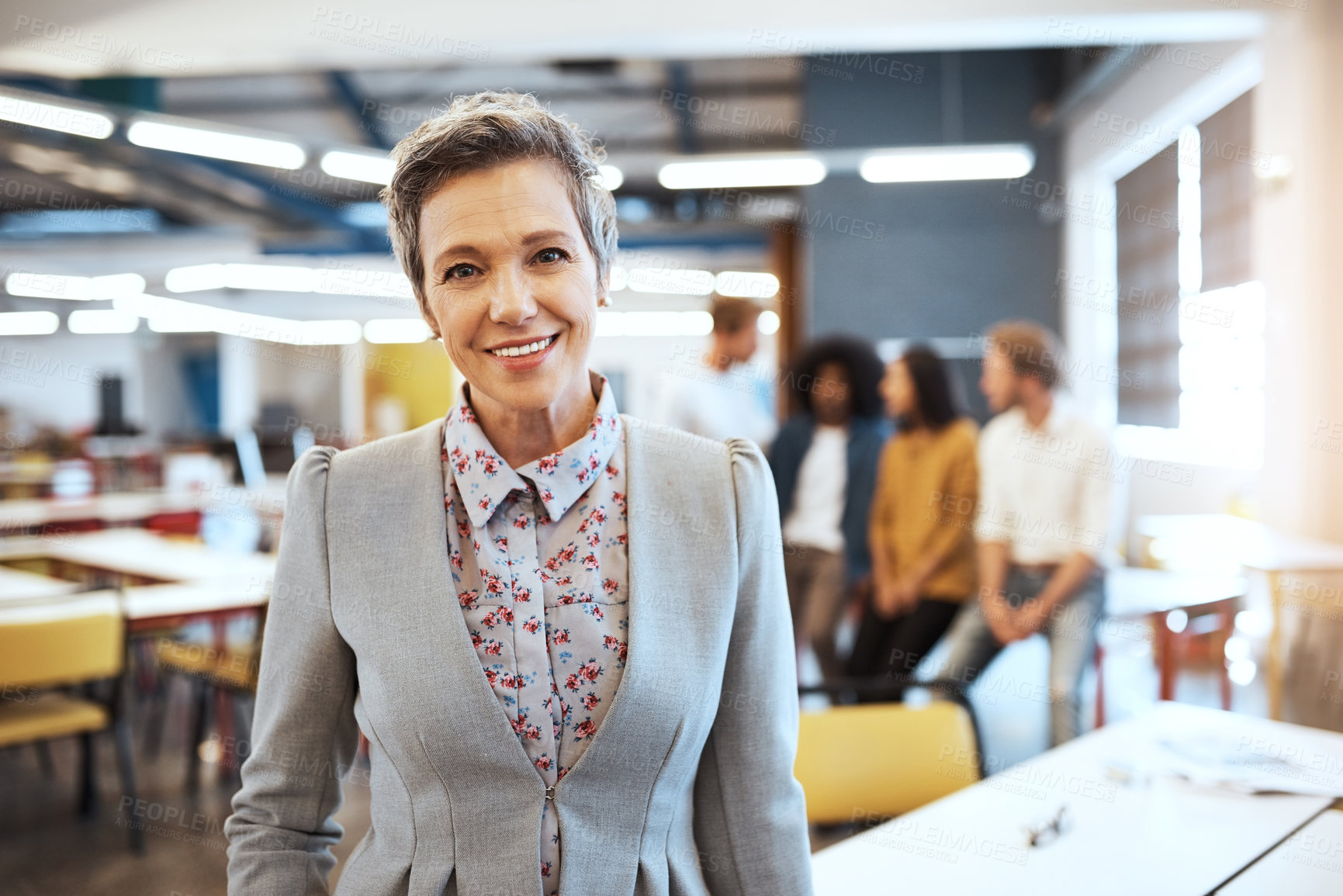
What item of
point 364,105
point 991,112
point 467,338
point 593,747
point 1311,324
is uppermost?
point 364,105

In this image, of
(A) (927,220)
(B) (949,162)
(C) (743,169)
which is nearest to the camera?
(B) (949,162)

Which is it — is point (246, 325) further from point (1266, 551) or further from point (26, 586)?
point (1266, 551)

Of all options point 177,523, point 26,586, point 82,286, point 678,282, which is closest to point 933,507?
point 26,586

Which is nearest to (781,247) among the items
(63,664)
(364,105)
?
(364,105)

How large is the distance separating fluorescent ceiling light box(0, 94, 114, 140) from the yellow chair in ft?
10.0

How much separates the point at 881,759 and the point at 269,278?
46.9 feet

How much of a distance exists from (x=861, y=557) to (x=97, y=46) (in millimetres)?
5144

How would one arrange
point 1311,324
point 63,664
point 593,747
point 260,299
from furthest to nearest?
point 260,299 → point 1311,324 → point 63,664 → point 593,747

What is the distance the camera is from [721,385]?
186 inches

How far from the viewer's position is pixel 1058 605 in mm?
3662

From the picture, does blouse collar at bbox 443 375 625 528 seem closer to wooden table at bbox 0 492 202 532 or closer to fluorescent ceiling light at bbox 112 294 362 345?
wooden table at bbox 0 492 202 532

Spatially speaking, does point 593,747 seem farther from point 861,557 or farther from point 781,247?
point 781,247

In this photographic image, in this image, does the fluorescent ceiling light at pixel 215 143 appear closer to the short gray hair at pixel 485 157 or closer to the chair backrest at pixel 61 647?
the chair backrest at pixel 61 647

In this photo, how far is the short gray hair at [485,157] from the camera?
1163 millimetres
